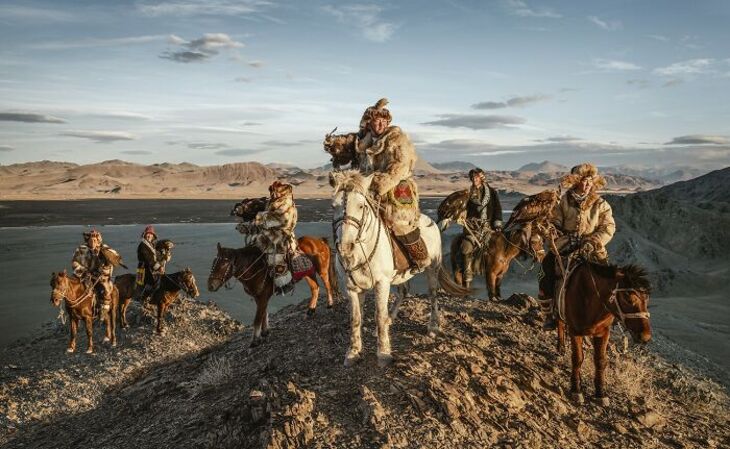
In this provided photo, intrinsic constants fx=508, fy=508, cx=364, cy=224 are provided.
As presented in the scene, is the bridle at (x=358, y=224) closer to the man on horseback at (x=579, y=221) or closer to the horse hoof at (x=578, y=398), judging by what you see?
the man on horseback at (x=579, y=221)

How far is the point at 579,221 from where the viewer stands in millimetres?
7473

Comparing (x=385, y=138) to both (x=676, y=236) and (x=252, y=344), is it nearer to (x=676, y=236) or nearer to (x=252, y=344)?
(x=252, y=344)

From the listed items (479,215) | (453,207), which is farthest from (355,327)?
(479,215)

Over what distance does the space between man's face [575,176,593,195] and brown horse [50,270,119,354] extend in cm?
1109

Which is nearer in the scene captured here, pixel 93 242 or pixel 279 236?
pixel 279 236

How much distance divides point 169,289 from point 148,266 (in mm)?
849

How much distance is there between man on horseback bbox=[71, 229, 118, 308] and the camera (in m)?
12.6

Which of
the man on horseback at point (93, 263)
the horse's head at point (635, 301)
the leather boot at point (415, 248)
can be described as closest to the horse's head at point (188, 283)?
the man on horseback at point (93, 263)

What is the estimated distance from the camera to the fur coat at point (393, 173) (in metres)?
6.58

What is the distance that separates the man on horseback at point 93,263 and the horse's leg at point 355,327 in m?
8.71

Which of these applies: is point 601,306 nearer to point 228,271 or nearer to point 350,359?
point 350,359

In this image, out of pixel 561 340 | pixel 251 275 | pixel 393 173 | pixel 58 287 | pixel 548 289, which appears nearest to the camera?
pixel 393 173

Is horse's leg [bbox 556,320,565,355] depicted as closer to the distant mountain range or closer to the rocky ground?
the rocky ground

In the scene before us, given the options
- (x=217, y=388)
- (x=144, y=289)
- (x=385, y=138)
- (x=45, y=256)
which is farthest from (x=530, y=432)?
(x=45, y=256)
